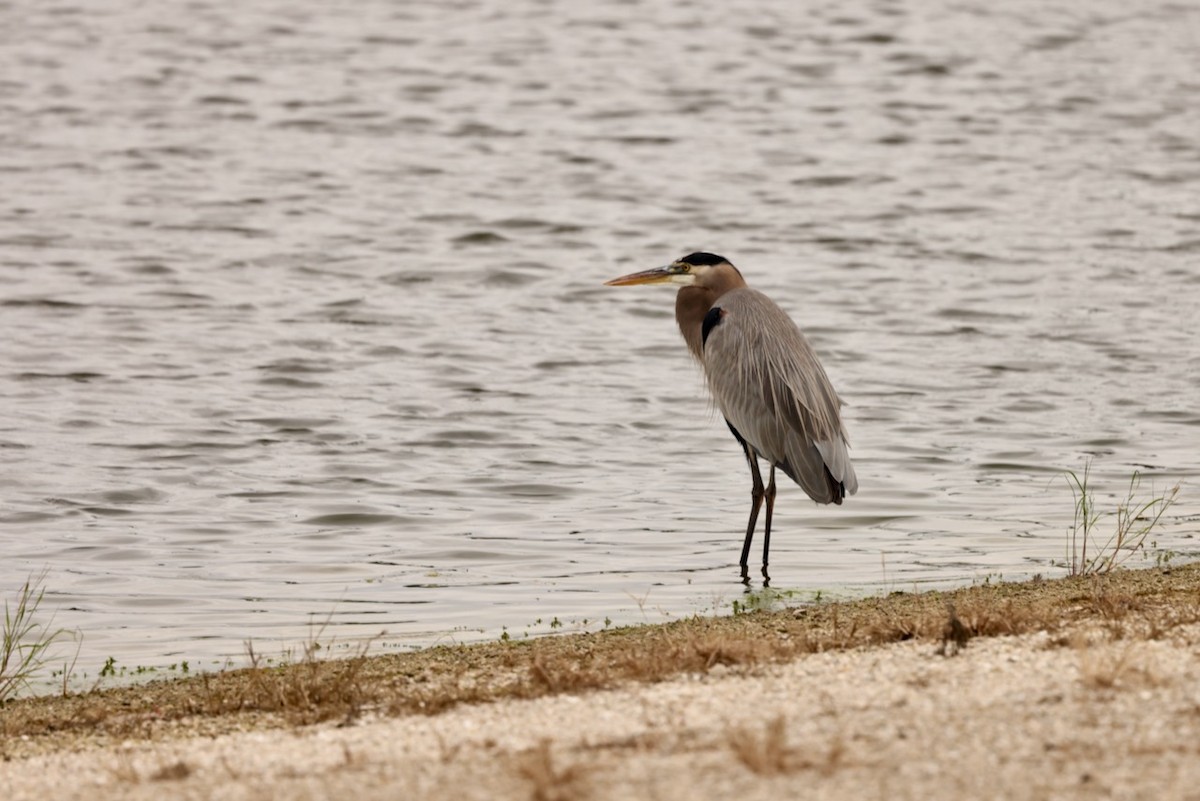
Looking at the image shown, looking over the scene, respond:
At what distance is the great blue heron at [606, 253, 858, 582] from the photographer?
29.5ft

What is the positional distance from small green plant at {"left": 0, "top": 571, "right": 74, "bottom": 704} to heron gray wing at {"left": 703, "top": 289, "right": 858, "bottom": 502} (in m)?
3.57

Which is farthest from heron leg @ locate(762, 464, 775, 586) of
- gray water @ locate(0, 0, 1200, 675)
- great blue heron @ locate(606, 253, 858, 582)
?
gray water @ locate(0, 0, 1200, 675)

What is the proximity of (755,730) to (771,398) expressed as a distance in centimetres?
456

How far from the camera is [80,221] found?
18.3 m

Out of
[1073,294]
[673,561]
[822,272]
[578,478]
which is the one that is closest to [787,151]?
[822,272]

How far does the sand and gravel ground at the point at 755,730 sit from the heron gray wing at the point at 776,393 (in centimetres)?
243

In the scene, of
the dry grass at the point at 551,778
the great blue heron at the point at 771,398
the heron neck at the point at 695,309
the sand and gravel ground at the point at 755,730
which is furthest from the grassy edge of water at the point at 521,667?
the heron neck at the point at 695,309

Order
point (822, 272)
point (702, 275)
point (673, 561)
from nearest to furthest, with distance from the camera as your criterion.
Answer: point (673, 561), point (702, 275), point (822, 272)

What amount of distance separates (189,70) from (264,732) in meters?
21.7

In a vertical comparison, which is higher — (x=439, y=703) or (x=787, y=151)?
(x=439, y=703)

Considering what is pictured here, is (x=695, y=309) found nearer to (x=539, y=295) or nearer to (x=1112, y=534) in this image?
(x=1112, y=534)

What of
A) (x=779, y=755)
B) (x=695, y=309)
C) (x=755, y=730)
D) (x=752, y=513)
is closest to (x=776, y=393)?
(x=752, y=513)

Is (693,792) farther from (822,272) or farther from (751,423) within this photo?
(822,272)

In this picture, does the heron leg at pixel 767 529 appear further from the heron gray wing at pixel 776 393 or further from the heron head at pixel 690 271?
the heron head at pixel 690 271
